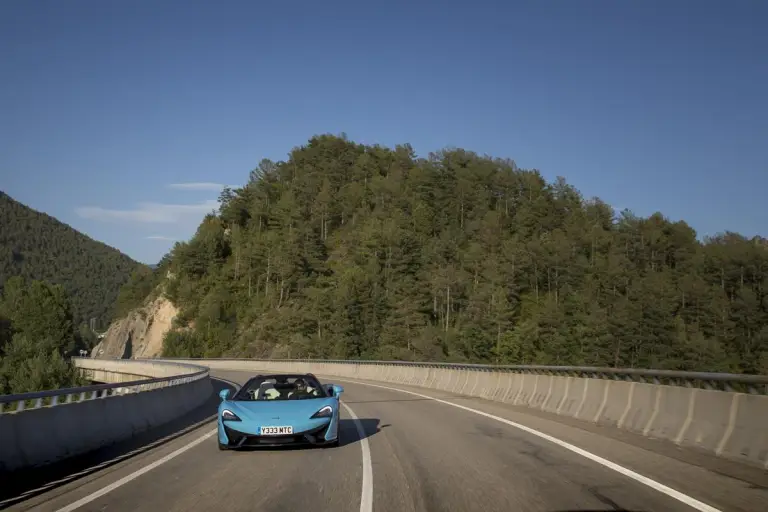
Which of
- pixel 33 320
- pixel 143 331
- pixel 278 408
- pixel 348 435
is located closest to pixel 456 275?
pixel 143 331

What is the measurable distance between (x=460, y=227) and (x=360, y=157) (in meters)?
40.2

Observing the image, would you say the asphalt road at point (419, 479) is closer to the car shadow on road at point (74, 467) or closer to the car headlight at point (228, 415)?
the car shadow on road at point (74, 467)

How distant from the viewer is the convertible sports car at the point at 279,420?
470 inches

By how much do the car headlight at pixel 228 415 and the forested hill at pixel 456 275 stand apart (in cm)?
7227

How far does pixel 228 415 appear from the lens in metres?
12.3

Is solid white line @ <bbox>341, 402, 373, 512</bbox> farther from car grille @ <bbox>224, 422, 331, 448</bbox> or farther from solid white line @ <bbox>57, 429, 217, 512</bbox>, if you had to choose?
solid white line @ <bbox>57, 429, 217, 512</bbox>

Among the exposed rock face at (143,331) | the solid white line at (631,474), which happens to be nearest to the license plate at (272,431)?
the solid white line at (631,474)

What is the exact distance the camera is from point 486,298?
104 meters

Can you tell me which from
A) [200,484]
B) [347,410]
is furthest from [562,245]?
[200,484]

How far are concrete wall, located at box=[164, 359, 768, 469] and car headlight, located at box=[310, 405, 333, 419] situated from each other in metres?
5.49

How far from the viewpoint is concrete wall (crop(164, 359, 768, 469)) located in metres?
10.3

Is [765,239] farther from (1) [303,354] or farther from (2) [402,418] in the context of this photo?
(2) [402,418]

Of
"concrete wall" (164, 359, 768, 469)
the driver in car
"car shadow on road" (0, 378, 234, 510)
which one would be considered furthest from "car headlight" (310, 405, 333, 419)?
"concrete wall" (164, 359, 768, 469)

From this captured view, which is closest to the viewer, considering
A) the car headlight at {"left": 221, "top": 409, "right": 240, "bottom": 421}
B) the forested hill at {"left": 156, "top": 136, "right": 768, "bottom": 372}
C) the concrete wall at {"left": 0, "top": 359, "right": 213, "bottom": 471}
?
the concrete wall at {"left": 0, "top": 359, "right": 213, "bottom": 471}
